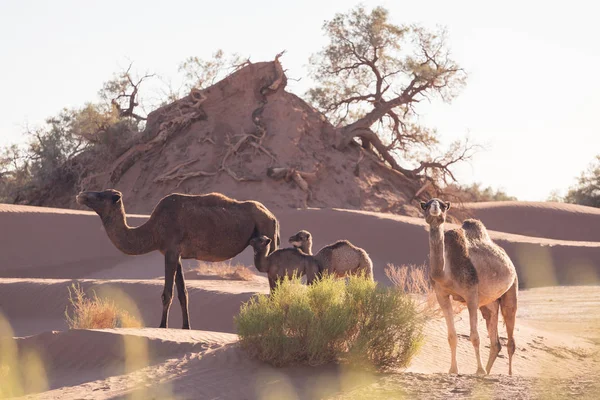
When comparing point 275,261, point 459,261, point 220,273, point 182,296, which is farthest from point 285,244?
point 459,261

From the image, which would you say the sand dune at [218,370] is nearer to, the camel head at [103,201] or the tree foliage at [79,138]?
the camel head at [103,201]

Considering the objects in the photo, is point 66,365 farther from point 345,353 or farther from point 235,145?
point 235,145

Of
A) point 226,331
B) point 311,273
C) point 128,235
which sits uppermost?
point 128,235

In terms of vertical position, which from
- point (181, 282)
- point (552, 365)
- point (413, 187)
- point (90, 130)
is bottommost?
point (552, 365)

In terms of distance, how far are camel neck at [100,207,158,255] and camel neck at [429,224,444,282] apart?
5.29 m

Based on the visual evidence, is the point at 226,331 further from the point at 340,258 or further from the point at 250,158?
the point at 250,158

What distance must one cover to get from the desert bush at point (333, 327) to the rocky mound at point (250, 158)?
98.7ft

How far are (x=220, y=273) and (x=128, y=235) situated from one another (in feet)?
41.3

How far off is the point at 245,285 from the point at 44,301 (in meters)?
5.27

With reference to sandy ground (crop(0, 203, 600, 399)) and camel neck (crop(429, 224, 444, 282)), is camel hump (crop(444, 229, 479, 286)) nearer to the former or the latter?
camel neck (crop(429, 224, 444, 282))

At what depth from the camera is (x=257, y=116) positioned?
46969mm

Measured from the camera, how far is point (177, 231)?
14.9 m

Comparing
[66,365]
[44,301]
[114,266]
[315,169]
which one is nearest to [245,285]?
[44,301]

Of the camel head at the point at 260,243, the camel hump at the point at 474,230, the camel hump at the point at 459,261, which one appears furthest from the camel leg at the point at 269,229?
the camel hump at the point at 459,261
